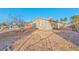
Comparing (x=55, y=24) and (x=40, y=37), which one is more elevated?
(x=55, y=24)

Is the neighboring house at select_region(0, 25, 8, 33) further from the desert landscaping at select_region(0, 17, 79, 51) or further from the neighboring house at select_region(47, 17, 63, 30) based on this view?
the neighboring house at select_region(47, 17, 63, 30)

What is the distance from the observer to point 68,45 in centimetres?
159

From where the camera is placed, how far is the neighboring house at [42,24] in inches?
62.9

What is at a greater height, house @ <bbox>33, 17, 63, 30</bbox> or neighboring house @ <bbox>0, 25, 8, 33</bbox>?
house @ <bbox>33, 17, 63, 30</bbox>

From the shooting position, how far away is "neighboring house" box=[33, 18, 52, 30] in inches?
62.9

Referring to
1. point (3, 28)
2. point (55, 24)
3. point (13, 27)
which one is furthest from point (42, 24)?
point (3, 28)

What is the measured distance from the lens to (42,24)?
1.61 metres

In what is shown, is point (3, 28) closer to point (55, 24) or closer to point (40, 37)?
point (40, 37)

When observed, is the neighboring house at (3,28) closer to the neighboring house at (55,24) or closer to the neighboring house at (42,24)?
the neighboring house at (42,24)

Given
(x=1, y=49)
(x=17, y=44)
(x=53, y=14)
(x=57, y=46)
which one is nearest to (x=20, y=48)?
(x=17, y=44)

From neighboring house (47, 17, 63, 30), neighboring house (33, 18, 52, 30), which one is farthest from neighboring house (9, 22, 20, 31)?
neighboring house (47, 17, 63, 30)
